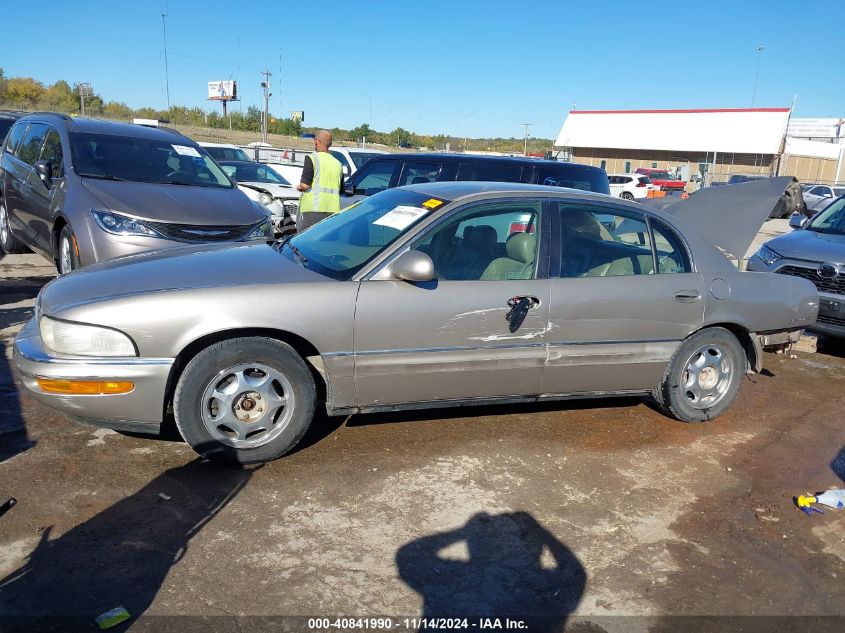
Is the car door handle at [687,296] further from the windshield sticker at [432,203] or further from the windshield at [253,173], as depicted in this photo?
the windshield at [253,173]

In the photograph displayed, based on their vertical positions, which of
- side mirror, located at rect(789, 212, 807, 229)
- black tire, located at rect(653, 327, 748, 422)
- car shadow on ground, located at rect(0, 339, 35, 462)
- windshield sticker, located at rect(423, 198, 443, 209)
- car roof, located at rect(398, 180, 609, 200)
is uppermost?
car roof, located at rect(398, 180, 609, 200)

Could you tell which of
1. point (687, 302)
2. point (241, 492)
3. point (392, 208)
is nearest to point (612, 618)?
point (241, 492)

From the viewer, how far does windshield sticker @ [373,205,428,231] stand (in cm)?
446

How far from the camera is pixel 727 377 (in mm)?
5242

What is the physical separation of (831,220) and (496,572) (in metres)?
6.95

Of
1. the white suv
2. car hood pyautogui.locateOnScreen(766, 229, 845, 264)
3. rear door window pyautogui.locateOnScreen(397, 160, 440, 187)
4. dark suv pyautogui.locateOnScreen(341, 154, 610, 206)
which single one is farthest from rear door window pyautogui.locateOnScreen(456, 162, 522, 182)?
the white suv

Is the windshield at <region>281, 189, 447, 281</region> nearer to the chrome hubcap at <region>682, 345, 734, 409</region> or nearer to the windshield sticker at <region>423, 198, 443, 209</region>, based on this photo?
the windshield sticker at <region>423, 198, 443, 209</region>

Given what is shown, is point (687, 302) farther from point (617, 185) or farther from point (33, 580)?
point (617, 185)

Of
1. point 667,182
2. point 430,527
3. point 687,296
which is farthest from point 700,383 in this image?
point 667,182

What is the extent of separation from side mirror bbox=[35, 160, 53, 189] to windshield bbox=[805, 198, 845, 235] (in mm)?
8181

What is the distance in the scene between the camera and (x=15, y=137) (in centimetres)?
896

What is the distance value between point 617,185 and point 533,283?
28.6 m

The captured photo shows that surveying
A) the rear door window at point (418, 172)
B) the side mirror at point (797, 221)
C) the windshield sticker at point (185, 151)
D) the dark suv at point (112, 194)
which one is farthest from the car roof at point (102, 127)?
the side mirror at point (797, 221)

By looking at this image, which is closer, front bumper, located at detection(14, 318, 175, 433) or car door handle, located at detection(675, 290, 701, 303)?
front bumper, located at detection(14, 318, 175, 433)
